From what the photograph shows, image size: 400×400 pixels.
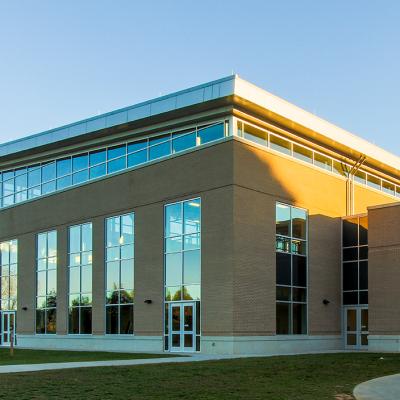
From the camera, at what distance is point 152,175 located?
3095 centimetres

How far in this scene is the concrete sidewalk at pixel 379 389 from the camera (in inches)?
469

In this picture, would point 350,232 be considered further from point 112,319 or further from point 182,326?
point 112,319

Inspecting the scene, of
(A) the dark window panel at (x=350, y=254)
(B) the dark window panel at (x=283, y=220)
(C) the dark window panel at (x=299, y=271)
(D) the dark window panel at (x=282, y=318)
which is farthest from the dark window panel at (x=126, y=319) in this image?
(A) the dark window panel at (x=350, y=254)

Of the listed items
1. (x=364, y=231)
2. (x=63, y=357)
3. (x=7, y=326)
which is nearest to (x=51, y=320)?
(x=7, y=326)

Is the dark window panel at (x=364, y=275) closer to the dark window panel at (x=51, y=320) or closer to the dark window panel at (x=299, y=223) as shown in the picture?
the dark window panel at (x=299, y=223)

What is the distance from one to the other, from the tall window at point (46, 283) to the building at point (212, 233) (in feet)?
0.34

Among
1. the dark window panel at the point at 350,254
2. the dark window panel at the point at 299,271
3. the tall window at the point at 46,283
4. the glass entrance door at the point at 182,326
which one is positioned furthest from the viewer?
the tall window at the point at 46,283

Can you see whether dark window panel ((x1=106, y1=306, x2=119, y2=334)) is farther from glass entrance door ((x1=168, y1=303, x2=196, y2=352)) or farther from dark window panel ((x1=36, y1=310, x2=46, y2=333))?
dark window panel ((x1=36, y1=310, x2=46, y2=333))

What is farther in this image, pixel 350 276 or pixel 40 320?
pixel 40 320

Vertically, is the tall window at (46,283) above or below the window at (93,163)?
below

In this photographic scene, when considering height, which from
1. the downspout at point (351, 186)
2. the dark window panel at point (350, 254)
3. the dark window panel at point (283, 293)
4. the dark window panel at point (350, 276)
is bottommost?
the dark window panel at point (283, 293)

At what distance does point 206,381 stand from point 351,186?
72.0ft

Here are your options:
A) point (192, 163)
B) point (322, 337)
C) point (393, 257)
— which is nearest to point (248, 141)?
point (192, 163)

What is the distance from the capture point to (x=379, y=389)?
13086 millimetres
